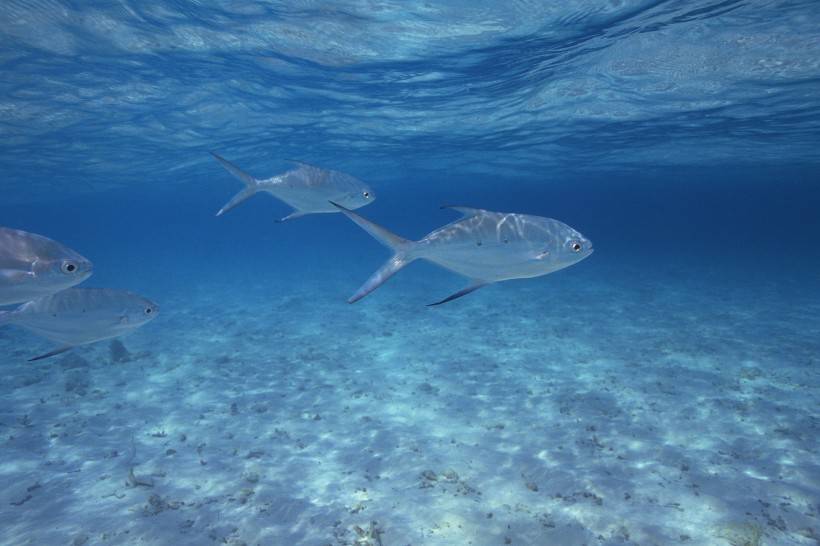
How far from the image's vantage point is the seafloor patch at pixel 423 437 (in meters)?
→ 5.79

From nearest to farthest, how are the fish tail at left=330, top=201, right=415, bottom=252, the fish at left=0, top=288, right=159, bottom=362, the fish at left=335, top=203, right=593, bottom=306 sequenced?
the fish at left=335, top=203, right=593, bottom=306, the fish tail at left=330, top=201, right=415, bottom=252, the fish at left=0, top=288, right=159, bottom=362

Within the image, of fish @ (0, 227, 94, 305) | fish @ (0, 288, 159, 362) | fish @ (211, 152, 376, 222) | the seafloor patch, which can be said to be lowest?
the seafloor patch

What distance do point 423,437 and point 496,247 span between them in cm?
517

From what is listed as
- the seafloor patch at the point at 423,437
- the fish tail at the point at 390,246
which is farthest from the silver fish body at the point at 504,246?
the seafloor patch at the point at 423,437

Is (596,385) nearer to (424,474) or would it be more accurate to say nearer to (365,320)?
(424,474)

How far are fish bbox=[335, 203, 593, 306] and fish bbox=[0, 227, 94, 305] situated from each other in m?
2.88

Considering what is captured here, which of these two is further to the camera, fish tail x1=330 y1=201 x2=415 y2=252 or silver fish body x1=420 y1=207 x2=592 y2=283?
fish tail x1=330 y1=201 x2=415 y2=252

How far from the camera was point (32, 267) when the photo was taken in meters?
4.38

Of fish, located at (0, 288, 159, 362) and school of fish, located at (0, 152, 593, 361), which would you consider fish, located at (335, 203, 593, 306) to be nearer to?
school of fish, located at (0, 152, 593, 361)

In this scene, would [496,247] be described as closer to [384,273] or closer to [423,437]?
[384,273]

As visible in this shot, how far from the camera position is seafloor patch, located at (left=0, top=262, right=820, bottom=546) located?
5.79m

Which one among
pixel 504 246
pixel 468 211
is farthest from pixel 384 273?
pixel 504 246

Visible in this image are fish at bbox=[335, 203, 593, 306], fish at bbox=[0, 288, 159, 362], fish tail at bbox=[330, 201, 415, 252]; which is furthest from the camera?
fish at bbox=[0, 288, 159, 362]

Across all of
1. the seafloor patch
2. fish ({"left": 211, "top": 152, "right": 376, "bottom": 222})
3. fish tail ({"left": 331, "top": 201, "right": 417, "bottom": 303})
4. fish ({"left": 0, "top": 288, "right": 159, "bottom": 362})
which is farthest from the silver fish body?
fish ({"left": 0, "top": 288, "right": 159, "bottom": 362})
